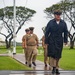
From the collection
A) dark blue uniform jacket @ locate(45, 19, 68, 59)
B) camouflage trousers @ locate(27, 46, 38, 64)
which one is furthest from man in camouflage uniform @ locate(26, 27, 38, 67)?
dark blue uniform jacket @ locate(45, 19, 68, 59)

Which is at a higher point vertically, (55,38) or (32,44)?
(55,38)

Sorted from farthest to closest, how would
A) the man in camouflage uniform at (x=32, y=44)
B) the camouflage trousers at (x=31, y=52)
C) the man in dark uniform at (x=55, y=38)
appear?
the camouflage trousers at (x=31, y=52) < the man in camouflage uniform at (x=32, y=44) < the man in dark uniform at (x=55, y=38)

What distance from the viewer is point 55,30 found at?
43.4 ft

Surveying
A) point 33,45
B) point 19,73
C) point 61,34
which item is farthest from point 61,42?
point 33,45

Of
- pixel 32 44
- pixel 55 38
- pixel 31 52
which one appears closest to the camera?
pixel 55 38

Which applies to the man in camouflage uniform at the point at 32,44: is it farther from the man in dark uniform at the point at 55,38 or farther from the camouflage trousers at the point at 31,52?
the man in dark uniform at the point at 55,38

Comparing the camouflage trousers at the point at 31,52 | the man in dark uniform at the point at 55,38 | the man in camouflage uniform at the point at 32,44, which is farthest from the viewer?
the camouflage trousers at the point at 31,52

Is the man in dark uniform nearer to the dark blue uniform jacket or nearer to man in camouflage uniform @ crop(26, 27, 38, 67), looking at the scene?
the dark blue uniform jacket

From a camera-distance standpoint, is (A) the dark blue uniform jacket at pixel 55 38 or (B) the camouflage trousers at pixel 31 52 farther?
(B) the camouflage trousers at pixel 31 52

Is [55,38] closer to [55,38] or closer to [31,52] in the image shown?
[55,38]

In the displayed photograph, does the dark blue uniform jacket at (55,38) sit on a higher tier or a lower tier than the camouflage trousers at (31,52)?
higher

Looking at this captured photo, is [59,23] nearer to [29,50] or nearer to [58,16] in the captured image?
[58,16]

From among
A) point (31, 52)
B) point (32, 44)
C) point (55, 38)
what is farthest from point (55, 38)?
point (31, 52)

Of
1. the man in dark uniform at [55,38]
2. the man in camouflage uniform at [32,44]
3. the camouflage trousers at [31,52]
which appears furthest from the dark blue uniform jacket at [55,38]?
the camouflage trousers at [31,52]
